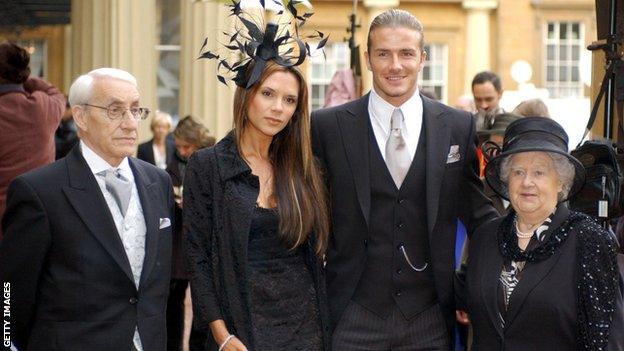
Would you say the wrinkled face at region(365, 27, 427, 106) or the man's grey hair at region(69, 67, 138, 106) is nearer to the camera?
the man's grey hair at region(69, 67, 138, 106)

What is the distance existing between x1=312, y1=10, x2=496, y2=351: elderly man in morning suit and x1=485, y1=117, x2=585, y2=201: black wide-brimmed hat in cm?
29

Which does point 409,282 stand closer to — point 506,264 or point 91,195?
point 506,264

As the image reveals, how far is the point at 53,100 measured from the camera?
731 centimetres

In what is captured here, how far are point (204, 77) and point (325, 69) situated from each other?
17457mm

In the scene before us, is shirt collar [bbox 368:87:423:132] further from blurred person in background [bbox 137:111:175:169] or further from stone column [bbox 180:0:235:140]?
stone column [bbox 180:0:235:140]

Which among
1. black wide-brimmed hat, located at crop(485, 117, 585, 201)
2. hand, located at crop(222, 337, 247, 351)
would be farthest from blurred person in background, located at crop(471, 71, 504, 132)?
hand, located at crop(222, 337, 247, 351)

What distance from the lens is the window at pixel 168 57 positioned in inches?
635

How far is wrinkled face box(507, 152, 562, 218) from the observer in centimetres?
456

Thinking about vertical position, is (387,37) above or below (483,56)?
below

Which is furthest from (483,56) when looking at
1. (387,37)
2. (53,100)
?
(387,37)

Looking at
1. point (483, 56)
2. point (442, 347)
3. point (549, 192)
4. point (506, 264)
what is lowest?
point (442, 347)

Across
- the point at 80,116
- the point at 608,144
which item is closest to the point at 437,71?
the point at 608,144

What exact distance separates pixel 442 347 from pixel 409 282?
31 cm

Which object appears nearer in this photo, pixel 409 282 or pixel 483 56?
pixel 409 282
